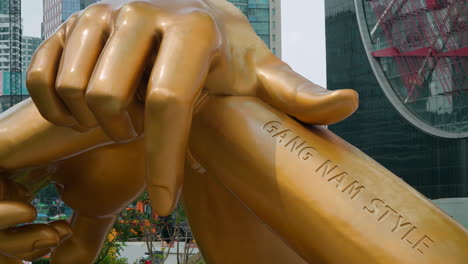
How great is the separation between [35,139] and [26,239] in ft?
2.28

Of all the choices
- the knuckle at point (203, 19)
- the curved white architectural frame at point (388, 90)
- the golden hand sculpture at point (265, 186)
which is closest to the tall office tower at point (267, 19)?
the curved white architectural frame at point (388, 90)

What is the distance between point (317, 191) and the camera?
386cm

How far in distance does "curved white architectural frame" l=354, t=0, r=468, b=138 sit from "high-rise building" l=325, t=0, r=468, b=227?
0.05m

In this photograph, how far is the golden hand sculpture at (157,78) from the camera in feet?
12.2

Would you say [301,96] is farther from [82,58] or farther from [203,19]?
[82,58]

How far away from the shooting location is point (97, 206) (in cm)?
523

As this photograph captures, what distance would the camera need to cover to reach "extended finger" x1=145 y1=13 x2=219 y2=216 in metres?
3.70

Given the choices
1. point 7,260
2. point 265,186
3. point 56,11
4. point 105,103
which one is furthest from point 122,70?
point 56,11

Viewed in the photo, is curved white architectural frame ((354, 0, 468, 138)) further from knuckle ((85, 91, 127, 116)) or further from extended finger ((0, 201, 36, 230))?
knuckle ((85, 91, 127, 116))

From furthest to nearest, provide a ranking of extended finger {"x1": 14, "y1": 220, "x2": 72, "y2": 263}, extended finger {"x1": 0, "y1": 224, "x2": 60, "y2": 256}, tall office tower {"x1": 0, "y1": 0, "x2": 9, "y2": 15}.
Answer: tall office tower {"x1": 0, "y1": 0, "x2": 9, "y2": 15} → extended finger {"x1": 14, "y1": 220, "x2": 72, "y2": 263} → extended finger {"x1": 0, "y1": 224, "x2": 60, "y2": 256}

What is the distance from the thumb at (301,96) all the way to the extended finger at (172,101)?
48 centimetres

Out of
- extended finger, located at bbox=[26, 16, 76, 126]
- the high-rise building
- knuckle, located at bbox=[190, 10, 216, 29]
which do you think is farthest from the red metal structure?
extended finger, located at bbox=[26, 16, 76, 126]

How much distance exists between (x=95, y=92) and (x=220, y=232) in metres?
1.51

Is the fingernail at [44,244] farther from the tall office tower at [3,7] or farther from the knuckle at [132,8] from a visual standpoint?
the tall office tower at [3,7]
